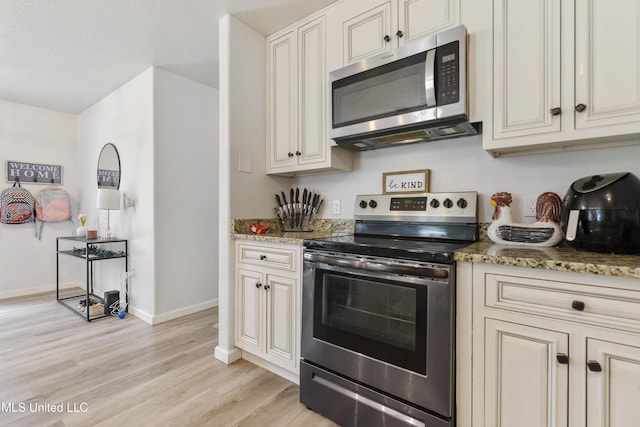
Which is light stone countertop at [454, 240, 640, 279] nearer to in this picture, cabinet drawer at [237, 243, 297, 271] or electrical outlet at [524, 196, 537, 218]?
electrical outlet at [524, 196, 537, 218]

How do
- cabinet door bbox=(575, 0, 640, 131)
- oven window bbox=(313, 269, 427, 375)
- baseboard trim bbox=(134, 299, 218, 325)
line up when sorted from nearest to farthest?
cabinet door bbox=(575, 0, 640, 131) → oven window bbox=(313, 269, 427, 375) → baseboard trim bbox=(134, 299, 218, 325)

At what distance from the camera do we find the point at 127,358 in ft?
7.40

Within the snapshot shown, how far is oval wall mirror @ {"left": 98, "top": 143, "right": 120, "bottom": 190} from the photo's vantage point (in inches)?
137

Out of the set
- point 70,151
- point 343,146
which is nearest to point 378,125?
point 343,146

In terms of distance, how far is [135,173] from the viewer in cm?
319

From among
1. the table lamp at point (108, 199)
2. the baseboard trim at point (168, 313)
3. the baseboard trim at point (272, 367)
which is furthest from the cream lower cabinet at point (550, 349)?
the table lamp at point (108, 199)

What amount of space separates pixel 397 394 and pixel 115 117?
3.96 meters

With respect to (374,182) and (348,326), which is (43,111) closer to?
(374,182)

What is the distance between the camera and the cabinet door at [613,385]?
0.94 metres

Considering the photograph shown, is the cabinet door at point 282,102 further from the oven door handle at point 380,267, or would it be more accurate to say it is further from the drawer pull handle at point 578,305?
the drawer pull handle at point 578,305

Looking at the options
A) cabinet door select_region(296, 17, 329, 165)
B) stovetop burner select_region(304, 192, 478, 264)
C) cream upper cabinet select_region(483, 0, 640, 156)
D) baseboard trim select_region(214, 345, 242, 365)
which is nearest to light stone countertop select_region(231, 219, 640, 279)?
stovetop burner select_region(304, 192, 478, 264)

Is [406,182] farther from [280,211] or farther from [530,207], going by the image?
[280,211]

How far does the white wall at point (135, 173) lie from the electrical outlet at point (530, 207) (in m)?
3.00

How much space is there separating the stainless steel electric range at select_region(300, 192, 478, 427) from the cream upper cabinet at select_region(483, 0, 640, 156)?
1.46ft
